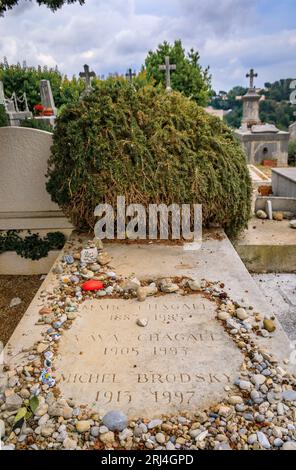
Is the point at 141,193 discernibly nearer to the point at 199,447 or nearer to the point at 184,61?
the point at 199,447

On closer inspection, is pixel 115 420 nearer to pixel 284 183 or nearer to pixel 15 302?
pixel 15 302

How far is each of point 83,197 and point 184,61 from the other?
14.4 meters

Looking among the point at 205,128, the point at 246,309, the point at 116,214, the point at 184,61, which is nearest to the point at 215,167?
the point at 205,128

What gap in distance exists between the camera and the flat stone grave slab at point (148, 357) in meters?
1.80

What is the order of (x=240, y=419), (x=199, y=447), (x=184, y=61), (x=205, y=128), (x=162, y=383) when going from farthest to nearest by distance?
(x=184, y=61) → (x=205, y=128) → (x=162, y=383) → (x=240, y=419) → (x=199, y=447)

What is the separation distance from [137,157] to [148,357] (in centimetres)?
215

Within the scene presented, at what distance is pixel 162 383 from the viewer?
1889 mm

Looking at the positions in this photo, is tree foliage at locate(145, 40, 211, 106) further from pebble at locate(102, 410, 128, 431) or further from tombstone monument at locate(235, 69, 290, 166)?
pebble at locate(102, 410, 128, 431)

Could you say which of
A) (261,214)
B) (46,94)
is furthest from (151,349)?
(46,94)

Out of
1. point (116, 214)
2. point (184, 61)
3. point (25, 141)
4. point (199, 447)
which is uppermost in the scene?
point (184, 61)

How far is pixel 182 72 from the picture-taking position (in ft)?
51.9

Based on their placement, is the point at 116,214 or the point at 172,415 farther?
the point at 116,214

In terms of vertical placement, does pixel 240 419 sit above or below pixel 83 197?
below

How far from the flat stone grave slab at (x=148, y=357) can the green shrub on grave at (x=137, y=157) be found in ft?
4.51
